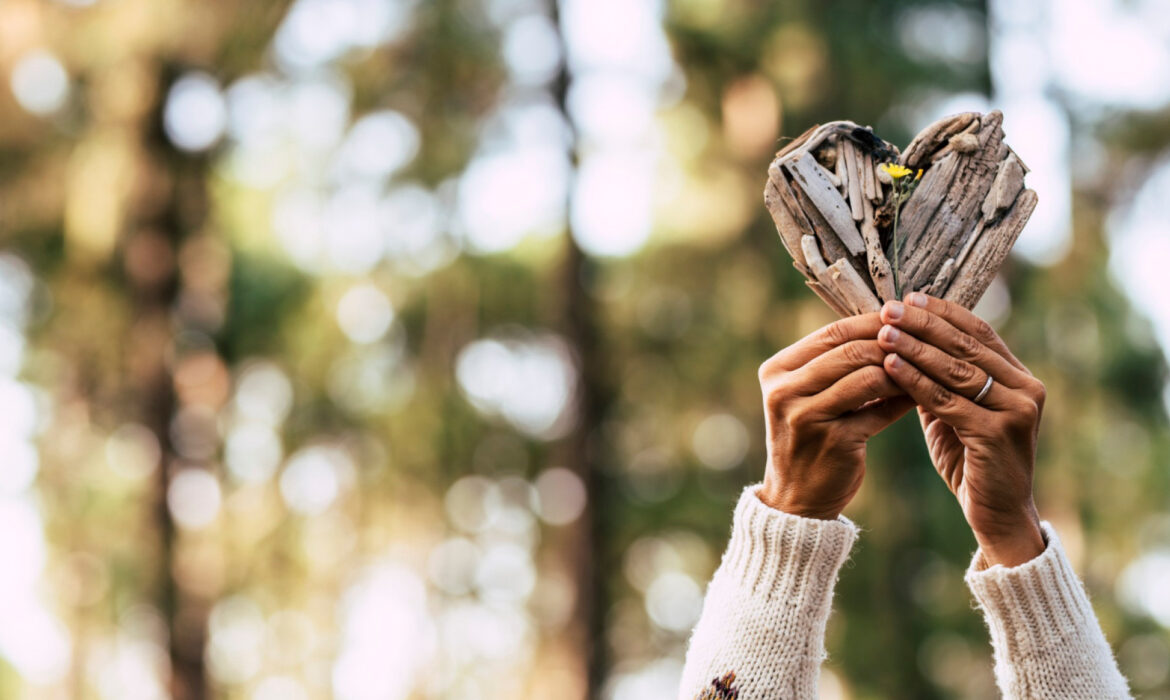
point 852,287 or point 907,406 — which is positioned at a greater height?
point 852,287

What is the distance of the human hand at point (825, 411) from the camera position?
1622 mm

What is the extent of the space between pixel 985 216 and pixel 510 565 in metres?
11.0

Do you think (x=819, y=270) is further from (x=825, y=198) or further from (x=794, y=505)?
(x=794, y=505)

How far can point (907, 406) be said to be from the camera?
171 cm

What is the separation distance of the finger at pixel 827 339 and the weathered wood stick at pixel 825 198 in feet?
0.85

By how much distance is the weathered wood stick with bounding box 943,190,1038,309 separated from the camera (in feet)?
6.20

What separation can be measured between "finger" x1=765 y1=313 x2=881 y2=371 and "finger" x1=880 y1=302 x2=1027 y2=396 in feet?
0.11

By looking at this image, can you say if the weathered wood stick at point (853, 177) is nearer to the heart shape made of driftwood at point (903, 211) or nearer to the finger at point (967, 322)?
the heart shape made of driftwood at point (903, 211)

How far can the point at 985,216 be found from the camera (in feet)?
6.25

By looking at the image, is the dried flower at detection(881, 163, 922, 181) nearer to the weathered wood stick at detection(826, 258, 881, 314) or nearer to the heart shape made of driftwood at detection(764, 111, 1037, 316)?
the heart shape made of driftwood at detection(764, 111, 1037, 316)

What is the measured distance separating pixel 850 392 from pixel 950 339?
19 cm

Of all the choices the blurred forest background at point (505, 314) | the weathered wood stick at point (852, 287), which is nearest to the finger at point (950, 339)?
the weathered wood stick at point (852, 287)

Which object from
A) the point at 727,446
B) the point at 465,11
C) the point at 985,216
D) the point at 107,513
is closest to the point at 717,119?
the point at 465,11

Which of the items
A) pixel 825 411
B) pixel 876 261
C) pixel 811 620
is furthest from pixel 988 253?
pixel 811 620
